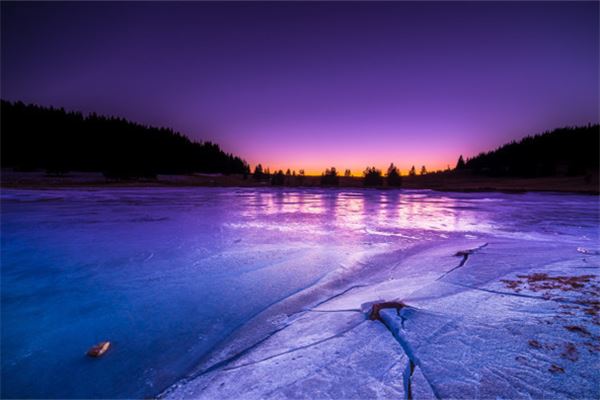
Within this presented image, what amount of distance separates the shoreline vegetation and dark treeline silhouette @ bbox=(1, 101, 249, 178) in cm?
12

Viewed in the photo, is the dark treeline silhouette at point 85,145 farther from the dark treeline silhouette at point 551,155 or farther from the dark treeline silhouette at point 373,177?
the dark treeline silhouette at point 551,155

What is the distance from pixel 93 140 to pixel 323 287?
6476 cm

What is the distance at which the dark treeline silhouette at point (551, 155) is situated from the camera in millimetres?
48719

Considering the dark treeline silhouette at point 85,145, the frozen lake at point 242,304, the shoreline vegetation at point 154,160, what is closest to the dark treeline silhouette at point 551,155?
the shoreline vegetation at point 154,160

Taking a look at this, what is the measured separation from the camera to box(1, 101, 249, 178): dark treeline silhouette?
4303cm

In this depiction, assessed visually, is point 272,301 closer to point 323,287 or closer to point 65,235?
point 323,287

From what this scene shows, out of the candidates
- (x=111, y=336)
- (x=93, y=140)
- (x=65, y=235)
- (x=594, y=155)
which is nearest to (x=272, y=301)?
(x=111, y=336)

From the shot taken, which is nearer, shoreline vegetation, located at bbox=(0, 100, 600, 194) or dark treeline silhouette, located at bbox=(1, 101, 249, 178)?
shoreline vegetation, located at bbox=(0, 100, 600, 194)

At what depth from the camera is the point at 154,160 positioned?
5869 cm

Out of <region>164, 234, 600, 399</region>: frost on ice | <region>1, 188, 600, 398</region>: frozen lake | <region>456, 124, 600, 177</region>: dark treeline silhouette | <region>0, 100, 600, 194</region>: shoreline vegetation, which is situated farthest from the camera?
<region>456, 124, 600, 177</region>: dark treeline silhouette

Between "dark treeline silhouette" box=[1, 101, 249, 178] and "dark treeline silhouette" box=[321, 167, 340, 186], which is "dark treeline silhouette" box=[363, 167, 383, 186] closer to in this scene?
"dark treeline silhouette" box=[321, 167, 340, 186]

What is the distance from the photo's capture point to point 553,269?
3.69 metres

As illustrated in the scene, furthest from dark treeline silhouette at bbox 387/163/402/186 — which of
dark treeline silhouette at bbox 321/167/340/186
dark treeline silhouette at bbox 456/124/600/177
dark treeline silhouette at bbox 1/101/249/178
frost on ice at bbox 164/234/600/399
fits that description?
frost on ice at bbox 164/234/600/399

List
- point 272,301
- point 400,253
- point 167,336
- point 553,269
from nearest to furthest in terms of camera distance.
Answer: point 167,336 < point 272,301 < point 553,269 < point 400,253
